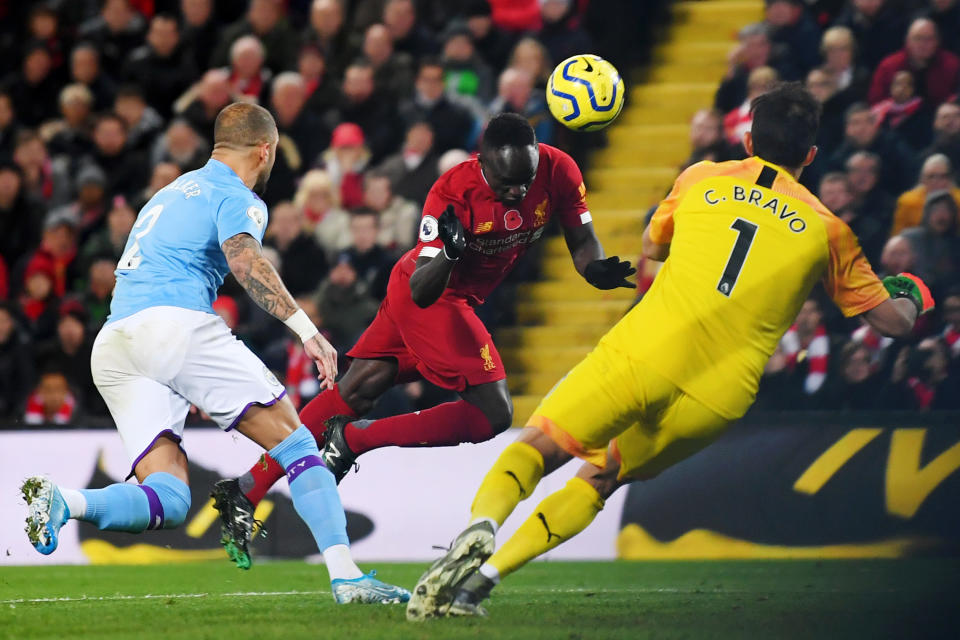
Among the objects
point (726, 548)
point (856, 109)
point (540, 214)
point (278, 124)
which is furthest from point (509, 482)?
point (278, 124)

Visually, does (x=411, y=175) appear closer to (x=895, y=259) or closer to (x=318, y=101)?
(x=318, y=101)

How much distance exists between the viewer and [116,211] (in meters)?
11.8

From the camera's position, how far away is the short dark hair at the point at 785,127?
18.3 ft

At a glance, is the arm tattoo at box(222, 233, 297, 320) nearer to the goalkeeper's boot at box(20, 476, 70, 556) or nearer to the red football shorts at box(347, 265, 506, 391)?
the goalkeeper's boot at box(20, 476, 70, 556)

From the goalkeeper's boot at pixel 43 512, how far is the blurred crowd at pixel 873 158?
17.2 feet

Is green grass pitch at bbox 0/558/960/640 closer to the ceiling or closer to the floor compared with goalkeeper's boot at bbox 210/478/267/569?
closer to the floor

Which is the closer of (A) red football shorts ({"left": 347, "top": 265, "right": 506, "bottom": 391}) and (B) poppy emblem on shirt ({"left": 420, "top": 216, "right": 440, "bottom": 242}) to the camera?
(B) poppy emblem on shirt ({"left": 420, "top": 216, "right": 440, "bottom": 242})

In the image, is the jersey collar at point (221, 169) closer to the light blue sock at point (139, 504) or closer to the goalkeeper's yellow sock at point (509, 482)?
the light blue sock at point (139, 504)

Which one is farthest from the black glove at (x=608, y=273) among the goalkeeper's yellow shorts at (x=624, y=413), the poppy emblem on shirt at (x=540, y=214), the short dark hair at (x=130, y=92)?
the short dark hair at (x=130, y=92)

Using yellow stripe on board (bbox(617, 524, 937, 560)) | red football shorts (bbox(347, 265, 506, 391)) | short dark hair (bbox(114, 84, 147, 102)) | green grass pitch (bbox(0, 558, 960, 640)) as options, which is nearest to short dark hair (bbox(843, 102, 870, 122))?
yellow stripe on board (bbox(617, 524, 937, 560))

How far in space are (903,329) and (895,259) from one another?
160 inches

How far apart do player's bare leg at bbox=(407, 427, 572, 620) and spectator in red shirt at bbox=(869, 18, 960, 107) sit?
5.94m

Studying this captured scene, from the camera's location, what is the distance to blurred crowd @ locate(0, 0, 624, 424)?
11.1 m

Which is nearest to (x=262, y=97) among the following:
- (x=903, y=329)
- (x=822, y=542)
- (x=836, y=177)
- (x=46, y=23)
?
(x=46, y=23)
